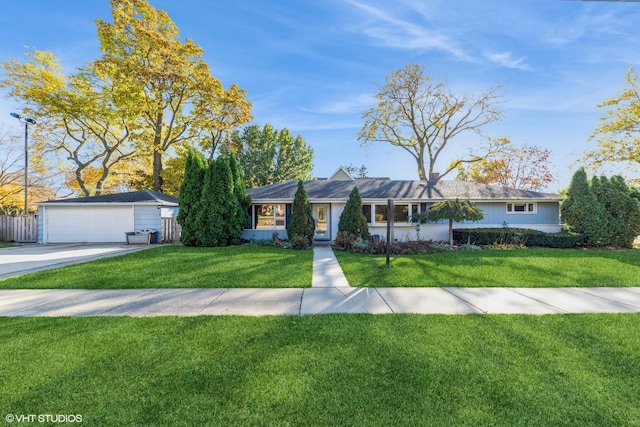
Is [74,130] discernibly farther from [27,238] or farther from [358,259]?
[358,259]

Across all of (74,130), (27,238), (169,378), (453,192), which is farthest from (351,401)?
(74,130)

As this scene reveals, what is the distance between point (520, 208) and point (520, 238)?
3.44 meters

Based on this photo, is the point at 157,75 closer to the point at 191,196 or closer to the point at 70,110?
the point at 70,110

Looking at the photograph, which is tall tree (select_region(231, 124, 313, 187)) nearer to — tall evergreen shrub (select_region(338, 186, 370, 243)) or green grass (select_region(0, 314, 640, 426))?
tall evergreen shrub (select_region(338, 186, 370, 243))

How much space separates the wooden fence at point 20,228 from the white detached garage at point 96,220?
3.72 feet

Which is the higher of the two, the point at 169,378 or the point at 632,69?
the point at 632,69

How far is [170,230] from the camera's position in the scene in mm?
16141

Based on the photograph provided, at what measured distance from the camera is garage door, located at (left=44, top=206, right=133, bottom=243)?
1546 centimetres

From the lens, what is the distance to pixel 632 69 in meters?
20.5

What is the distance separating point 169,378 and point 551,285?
7611 mm

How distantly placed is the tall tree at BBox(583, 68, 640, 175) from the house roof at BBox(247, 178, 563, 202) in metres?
11.3

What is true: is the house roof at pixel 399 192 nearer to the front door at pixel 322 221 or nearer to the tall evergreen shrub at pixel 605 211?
the front door at pixel 322 221

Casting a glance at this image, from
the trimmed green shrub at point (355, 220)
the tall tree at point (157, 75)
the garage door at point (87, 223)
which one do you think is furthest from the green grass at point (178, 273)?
the tall tree at point (157, 75)

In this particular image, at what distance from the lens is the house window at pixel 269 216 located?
16.1m
